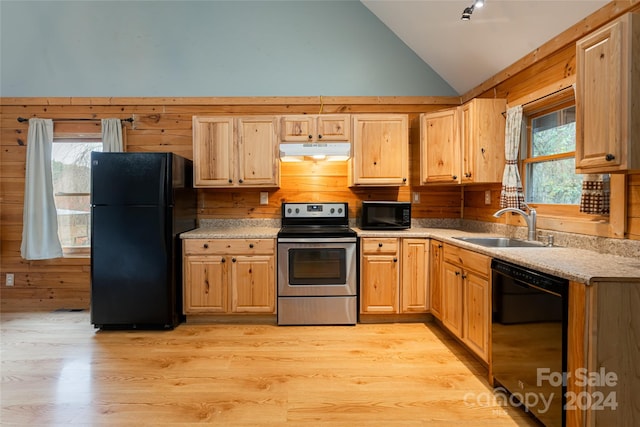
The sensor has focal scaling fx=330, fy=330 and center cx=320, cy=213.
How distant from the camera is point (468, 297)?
251 cm

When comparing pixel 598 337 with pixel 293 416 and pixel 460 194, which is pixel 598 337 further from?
pixel 460 194

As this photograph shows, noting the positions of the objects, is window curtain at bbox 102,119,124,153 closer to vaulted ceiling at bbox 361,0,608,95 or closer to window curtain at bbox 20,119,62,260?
window curtain at bbox 20,119,62,260

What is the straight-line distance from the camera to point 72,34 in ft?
11.9

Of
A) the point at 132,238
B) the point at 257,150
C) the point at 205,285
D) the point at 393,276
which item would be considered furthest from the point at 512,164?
the point at 132,238

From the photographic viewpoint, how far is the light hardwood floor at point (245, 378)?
1909 millimetres

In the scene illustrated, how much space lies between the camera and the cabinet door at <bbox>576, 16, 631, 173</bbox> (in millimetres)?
1568

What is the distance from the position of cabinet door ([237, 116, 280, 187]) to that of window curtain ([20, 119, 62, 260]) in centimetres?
221

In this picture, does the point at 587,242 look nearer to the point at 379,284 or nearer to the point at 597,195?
the point at 597,195

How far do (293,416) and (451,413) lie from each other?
922mm

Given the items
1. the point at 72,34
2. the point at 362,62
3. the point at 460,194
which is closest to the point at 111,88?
the point at 72,34

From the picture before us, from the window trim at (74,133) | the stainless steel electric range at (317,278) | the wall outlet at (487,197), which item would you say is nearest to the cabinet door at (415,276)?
the stainless steel electric range at (317,278)

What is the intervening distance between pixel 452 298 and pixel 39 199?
4393 millimetres

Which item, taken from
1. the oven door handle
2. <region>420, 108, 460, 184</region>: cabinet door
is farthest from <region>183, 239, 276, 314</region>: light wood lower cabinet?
<region>420, 108, 460, 184</region>: cabinet door

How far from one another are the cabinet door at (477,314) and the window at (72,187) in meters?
4.07
